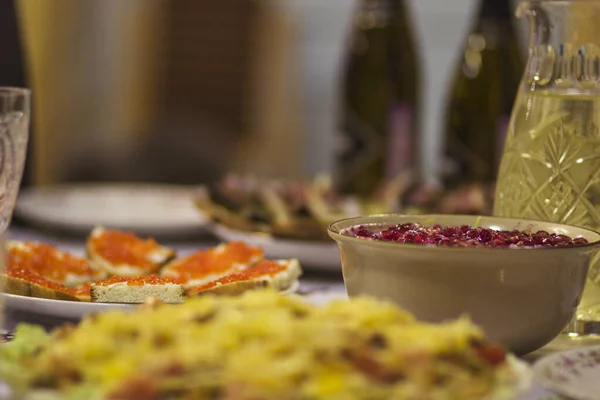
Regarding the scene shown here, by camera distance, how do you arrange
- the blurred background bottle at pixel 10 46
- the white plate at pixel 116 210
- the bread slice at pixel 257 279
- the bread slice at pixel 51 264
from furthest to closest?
the blurred background bottle at pixel 10 46 → the white plate at pixel 116 210 → the bread slice at pixel 51 264 → the bread slice at pixel 257 279

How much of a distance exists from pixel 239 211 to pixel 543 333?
878mm

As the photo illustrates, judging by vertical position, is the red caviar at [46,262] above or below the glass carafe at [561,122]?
below

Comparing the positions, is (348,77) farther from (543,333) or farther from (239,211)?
(543,333)

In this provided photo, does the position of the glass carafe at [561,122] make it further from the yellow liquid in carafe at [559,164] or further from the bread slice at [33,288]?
the bread slice at [33,288]

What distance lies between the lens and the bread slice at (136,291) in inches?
37.1

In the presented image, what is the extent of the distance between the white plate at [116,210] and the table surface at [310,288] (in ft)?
0.08

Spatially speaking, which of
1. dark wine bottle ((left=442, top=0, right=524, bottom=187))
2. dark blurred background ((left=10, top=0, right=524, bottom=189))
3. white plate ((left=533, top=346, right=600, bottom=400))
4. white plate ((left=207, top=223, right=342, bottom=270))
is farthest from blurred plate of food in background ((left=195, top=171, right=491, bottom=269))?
dark blurred background ((left=10, top=0, right=524, bottom=189))

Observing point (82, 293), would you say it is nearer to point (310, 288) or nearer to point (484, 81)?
point (310, 288)

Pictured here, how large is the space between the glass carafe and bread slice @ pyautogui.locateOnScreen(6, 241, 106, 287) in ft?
1.69

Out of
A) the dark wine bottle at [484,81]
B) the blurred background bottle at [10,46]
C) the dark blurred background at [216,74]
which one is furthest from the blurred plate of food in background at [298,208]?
the dark blurred background at [216,74]

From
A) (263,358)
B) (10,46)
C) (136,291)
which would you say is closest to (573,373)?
(263,358)

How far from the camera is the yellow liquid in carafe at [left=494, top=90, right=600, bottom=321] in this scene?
1.02m

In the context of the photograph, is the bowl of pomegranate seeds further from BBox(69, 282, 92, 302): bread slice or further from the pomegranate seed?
BBox(69, 282, 92, 302): bread slice

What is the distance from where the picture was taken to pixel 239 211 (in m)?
1.66
